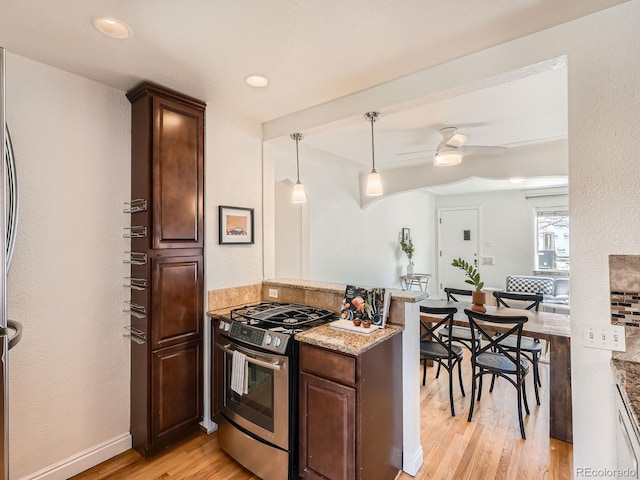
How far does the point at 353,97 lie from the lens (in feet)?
7.45

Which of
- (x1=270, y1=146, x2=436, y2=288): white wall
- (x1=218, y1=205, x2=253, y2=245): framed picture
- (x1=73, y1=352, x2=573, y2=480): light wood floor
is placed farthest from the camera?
(x1=270, y1=146, x2=436, y2=288): white wall

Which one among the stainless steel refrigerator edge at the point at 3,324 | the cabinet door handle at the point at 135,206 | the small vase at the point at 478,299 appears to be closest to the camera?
the stainless steel refrigerator edge at the point at 3,324

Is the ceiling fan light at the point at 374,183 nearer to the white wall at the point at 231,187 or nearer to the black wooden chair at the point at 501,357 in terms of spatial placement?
the white wall at the point at 231,187

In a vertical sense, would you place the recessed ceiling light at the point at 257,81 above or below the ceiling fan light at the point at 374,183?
above

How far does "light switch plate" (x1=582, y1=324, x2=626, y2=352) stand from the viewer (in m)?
1.43

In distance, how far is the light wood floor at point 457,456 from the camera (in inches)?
78.9

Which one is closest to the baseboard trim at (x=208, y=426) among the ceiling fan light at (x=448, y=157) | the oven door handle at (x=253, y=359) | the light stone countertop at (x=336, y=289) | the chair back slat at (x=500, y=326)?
the oven door handle at (x=253, y=359)

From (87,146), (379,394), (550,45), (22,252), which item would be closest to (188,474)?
(379,394)

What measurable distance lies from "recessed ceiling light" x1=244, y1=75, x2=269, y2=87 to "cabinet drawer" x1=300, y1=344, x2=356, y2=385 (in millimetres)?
1692

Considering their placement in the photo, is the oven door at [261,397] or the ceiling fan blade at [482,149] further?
the ceiling fan blade at [482,149]

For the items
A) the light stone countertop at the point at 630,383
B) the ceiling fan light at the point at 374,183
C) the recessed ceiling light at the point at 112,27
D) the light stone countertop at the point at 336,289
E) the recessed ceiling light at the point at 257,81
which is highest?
the recessed ceiling light at the point at 257,81

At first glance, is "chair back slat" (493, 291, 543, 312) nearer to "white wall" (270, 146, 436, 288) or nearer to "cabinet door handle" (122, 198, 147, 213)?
"white wall" (270, 146, 436, 288)

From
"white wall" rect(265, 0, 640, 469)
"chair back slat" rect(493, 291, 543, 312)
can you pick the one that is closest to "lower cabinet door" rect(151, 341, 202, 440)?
"white wall" rect(265, 0, 640, 469)

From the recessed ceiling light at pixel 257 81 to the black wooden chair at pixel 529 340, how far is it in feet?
9.02
